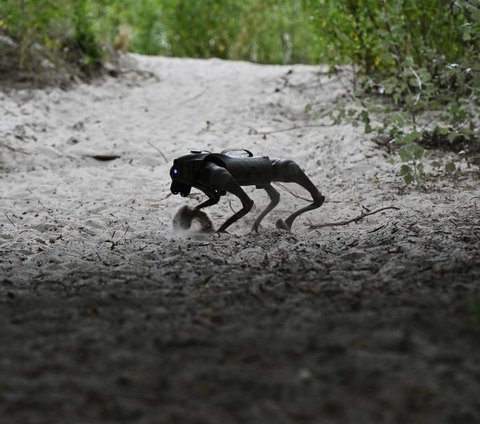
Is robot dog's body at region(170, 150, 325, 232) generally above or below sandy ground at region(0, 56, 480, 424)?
above

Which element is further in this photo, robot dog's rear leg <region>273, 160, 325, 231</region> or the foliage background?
the foliage background

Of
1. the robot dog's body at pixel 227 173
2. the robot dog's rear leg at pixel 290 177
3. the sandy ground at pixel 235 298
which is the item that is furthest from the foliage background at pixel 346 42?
the robot dog's body at pixel 227 173

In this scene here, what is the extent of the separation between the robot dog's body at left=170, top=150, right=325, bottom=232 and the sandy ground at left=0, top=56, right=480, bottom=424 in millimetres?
293

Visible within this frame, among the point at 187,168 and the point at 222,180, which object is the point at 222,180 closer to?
the point at 222,180

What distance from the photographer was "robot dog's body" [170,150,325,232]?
3869 mm

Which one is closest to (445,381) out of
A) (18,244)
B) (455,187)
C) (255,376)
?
(255,376)

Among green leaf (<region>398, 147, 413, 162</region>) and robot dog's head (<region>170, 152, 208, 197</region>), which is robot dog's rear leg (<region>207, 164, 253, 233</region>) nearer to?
robot dog's head (<region>170, 152, 208, 197</region>)

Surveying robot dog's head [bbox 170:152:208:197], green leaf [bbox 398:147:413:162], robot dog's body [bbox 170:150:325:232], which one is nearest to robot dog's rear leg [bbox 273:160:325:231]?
robot dog's body [bbox 170:150:325:232]

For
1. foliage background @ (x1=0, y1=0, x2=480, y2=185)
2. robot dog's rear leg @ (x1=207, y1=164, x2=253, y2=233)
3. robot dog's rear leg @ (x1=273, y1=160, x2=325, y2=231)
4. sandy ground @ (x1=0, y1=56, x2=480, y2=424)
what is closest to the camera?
sandy ground @ (x1=0, y1=56, x2=480, y2=424)

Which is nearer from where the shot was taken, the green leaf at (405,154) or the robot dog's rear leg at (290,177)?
the robot dog's rear leg at (290,177)

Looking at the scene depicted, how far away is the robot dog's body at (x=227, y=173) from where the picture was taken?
3869 mm

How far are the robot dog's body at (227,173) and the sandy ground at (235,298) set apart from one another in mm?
293

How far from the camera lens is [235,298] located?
8.95ft

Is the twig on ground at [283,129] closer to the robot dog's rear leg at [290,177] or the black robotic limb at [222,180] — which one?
the robot dog's rear leg at [290,177]
